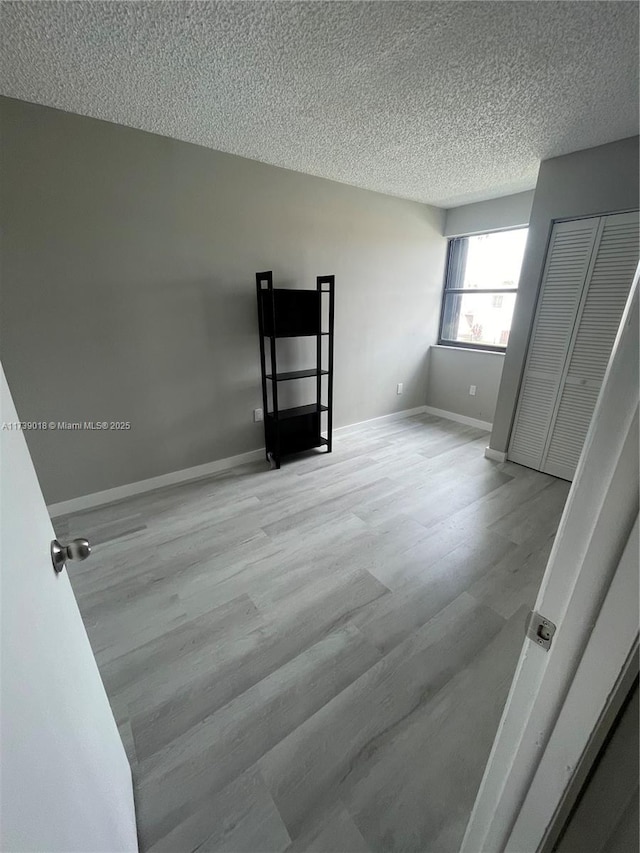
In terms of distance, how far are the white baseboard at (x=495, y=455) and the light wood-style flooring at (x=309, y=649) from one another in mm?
508

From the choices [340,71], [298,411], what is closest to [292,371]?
[298,411]

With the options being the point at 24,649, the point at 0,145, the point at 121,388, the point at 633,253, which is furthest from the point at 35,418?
the point at 633,253

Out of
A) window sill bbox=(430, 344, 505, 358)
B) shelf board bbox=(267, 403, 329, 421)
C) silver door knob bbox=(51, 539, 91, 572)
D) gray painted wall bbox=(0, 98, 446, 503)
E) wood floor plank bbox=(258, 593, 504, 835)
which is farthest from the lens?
window sill bbox=(430, 344, 505, 358)

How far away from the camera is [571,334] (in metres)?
2.56

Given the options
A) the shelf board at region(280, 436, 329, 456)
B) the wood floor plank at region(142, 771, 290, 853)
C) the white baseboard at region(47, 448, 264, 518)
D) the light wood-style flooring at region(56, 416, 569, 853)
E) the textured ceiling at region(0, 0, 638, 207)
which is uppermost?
the textured ceiling at region(0, 0, 638, 207)

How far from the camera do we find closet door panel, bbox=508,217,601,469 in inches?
96.1

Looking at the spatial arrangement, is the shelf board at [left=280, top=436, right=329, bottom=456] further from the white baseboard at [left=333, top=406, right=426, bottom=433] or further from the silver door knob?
the silver door knob

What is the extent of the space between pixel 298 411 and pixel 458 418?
213cm

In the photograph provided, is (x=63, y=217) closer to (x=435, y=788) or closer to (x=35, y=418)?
(x=35, y=418)

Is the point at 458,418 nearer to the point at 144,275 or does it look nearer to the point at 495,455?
the point at 495,455

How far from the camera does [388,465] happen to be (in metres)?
3.03

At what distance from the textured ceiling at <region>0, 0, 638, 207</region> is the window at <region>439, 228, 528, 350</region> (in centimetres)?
131

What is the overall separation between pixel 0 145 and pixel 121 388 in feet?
4.44

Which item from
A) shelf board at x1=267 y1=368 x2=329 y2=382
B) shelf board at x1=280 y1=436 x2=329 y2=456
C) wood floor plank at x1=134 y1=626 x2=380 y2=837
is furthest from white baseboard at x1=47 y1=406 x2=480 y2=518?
wood floor plank at x1=134 y1=626 x2=380 y2=837
